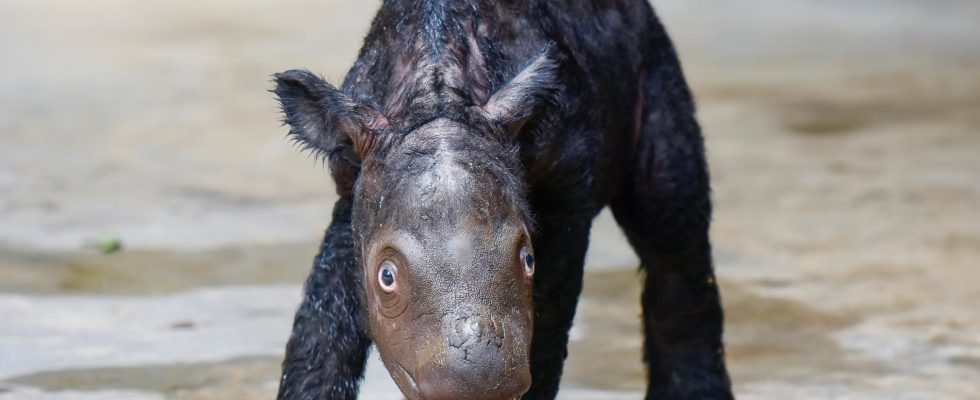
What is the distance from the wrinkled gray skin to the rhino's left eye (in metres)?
0.01

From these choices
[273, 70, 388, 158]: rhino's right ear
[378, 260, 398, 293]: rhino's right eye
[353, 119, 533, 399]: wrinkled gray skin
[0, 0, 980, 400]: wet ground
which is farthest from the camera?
[0, 0, 980, 400]: wet ground

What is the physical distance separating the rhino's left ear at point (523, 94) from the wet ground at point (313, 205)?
9.07 feet

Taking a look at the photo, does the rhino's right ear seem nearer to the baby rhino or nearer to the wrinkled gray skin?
the baby rhino

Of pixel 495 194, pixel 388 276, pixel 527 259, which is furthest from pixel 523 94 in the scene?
pixel 388 276

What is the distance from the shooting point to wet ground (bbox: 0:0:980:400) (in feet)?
27.3

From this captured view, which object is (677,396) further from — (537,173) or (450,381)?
(450,381)

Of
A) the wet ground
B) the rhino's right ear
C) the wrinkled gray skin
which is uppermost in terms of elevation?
the wet ground

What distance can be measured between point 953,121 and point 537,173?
971 cm

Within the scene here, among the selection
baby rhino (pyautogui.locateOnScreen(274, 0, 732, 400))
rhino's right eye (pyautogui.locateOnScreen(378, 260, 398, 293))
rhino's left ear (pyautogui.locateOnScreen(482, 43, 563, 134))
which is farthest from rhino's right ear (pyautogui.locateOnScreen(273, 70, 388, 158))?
rhino's right eye (pyautogui.locateOnScreen(378, 260, 398, 293))

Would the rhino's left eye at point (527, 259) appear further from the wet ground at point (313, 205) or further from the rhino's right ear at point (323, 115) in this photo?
the wet ground at point (313, 205)

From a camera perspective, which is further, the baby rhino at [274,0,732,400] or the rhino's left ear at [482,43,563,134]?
the rhino's left ear at [482,43,563,134]

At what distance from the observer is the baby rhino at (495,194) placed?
462 cm

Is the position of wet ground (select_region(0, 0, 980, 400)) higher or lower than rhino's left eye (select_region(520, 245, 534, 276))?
higher

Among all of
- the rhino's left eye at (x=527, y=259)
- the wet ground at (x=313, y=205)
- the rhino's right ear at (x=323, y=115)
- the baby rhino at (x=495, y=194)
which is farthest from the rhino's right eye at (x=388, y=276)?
the wet ground at (x=313, y=205)
